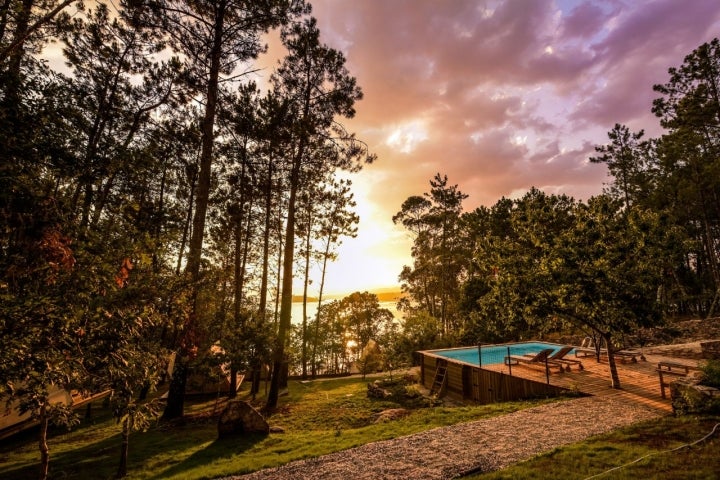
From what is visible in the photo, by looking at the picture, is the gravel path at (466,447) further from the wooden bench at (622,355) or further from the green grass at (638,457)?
Result: the wooden bench at (622,355)

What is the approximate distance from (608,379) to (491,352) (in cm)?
977

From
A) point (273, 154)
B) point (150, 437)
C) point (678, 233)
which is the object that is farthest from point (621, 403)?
point (273, 154)

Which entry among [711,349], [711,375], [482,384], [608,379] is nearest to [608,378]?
[608,379]

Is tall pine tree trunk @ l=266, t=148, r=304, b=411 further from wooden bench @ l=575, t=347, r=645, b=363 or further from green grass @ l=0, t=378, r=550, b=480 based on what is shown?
wooden bench @ l=575, t=347, r=645, b=363

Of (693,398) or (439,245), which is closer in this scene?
(693,398)

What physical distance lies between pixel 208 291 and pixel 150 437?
5.18m

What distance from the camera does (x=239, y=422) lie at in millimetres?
10125

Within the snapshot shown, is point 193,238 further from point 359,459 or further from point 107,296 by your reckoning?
point 359,459

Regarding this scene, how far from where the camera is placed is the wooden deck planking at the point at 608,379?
Result: 32.0 ft

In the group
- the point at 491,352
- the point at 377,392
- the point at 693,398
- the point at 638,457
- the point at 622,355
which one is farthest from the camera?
the point at 491,352

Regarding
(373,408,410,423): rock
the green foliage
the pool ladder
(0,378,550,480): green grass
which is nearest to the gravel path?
(0,378,550,480): green grass

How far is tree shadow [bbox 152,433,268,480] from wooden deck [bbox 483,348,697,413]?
34.6ft

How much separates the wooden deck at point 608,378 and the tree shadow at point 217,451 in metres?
10.5

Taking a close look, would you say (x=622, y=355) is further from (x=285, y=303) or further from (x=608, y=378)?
(x=285, y=303)
